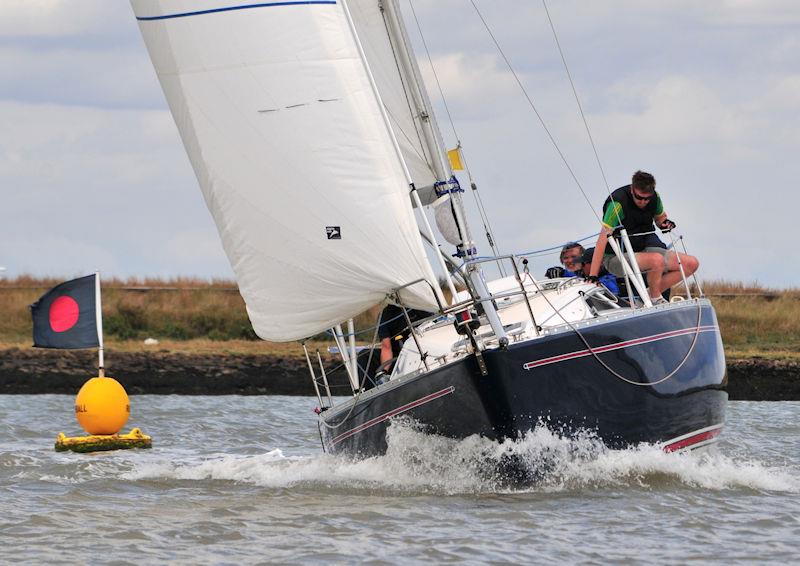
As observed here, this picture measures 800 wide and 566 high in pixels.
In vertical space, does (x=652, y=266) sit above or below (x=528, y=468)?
above

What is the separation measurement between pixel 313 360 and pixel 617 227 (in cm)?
1740

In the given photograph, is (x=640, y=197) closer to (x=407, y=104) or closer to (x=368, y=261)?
(x=407, y=104)

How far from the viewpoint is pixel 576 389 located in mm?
12742

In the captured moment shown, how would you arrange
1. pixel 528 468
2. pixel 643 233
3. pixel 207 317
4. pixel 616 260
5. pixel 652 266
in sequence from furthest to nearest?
pixel 207 317
pixel 616 260
pixel 652 266
pixel 643 233
pixel 528 468

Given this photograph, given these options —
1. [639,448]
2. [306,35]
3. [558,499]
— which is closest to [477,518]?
[558,499]

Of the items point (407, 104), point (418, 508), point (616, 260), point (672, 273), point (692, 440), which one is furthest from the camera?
point (407, 104)

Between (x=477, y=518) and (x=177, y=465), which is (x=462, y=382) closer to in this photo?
(x=477, y=518)

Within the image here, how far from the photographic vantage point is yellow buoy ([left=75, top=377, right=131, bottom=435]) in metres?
18.5

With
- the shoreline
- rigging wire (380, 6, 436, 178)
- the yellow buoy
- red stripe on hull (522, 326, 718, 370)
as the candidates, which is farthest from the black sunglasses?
the shoreline

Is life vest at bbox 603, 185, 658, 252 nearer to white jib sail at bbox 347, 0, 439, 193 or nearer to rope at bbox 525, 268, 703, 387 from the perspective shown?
rope at bbox 525, 268, 703, 387

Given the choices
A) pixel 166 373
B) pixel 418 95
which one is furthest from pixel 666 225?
pixel 166 373

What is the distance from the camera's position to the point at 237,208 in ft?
46.0

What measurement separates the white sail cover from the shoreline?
16.2 metres

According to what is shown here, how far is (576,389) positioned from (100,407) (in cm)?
771
